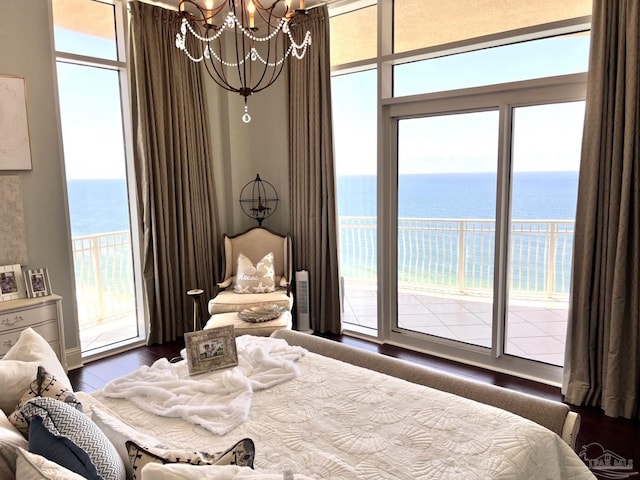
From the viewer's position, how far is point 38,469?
1168mm

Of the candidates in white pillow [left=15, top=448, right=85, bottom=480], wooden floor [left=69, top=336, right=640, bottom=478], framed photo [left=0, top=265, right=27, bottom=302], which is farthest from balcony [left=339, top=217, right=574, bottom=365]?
white pillow [left=15, top=448, right=85, bottom=480]

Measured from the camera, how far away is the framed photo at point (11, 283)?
11.4ft

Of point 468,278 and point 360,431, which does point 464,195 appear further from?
point 360,431

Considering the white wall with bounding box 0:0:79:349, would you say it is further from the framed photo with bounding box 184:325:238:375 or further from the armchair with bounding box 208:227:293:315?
the framed photo with bounding box 184:325:238:375

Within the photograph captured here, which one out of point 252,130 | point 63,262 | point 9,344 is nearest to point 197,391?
point 9,344

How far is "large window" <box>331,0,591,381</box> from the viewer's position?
131 inches

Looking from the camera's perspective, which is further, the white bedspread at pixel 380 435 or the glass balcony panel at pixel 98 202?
the glass balcony panel at pixel 98 202

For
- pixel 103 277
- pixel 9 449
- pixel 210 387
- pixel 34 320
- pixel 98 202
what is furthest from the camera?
pixel 103 277

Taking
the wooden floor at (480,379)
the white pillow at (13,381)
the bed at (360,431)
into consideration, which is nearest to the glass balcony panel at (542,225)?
the wooden floor at (480,379)

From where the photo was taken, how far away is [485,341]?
3898 mm

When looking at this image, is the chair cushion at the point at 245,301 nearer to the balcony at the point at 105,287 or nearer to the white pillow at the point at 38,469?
the balcony at the point at 105,287

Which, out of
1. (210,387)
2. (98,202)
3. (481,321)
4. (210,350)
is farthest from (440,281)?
(98,202)

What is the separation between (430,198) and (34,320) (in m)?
3.26

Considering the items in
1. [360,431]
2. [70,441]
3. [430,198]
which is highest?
[430,198]
